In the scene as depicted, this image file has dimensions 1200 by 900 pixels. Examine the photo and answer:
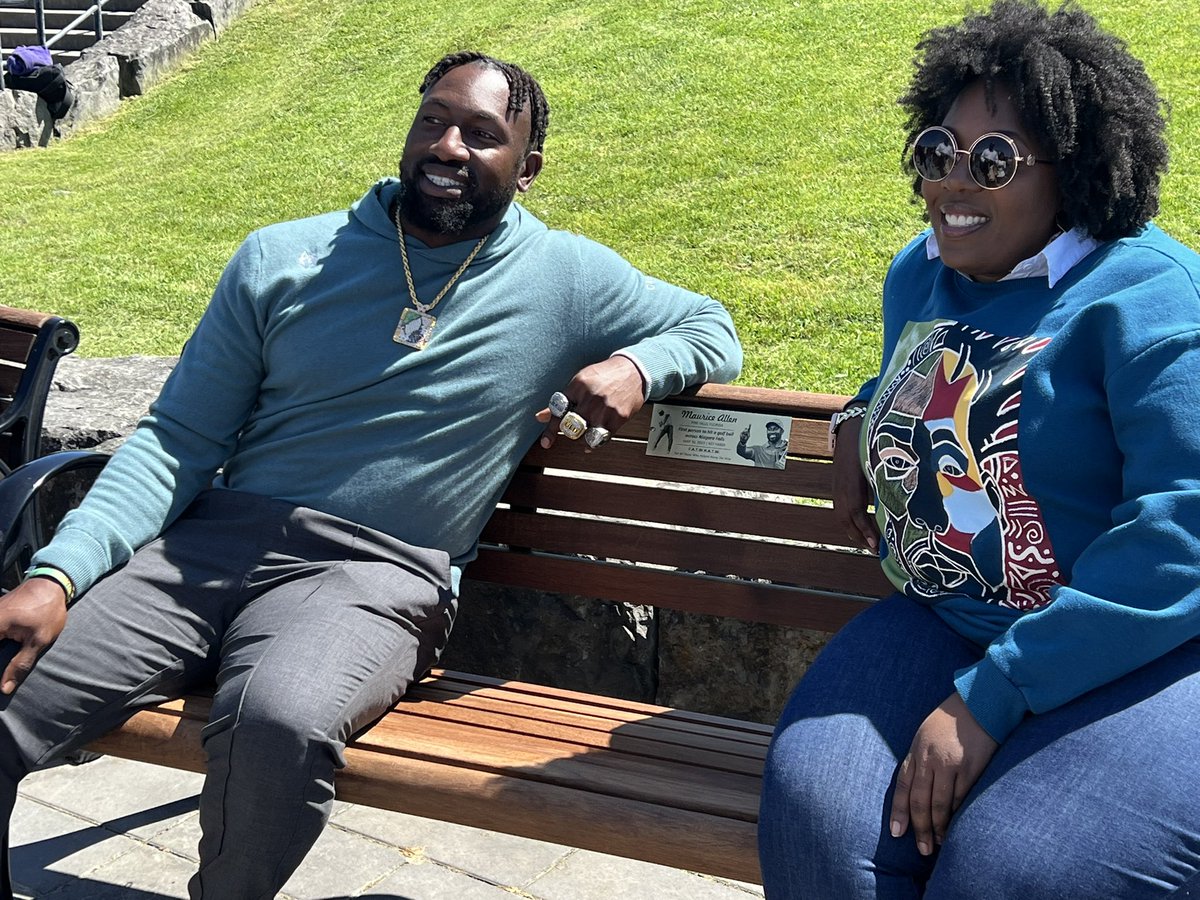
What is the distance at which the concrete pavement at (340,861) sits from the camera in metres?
3.32

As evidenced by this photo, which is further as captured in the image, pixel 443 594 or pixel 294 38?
pixel 294 38

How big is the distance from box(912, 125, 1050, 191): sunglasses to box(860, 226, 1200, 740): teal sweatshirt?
199 millimetres

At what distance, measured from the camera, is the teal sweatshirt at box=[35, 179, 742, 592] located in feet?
10.4

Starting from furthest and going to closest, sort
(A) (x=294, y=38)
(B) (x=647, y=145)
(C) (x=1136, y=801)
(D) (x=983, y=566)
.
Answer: (A) (x=294, y=38) → (B) (x=647, y=145) → (D) (x=983, y=566) → (C) (x=1136, y=801)

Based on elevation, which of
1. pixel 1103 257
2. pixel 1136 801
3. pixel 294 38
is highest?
pixel 1103 257

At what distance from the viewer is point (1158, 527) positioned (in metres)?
2.12

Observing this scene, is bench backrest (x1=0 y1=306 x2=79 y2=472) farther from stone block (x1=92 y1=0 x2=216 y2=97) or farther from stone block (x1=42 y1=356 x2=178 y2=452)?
stone block (x1=92 y1=0 x2=216 y2=97)

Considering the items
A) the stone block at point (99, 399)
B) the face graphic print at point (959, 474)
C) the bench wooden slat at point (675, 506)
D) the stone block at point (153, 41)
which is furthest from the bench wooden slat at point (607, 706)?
the stone block at point (153, 41)

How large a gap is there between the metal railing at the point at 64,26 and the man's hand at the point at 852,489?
13.9 meters

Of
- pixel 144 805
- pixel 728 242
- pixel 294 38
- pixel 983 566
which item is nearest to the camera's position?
pixel 983 566

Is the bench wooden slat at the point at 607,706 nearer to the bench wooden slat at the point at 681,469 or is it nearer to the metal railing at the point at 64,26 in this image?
the bench wooden slat at the point at 681,469

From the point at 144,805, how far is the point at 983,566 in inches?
93.5

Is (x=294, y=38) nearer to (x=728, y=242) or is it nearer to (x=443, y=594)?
(x=728, y=242)

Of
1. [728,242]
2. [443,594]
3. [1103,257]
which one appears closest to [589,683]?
[443,594]
